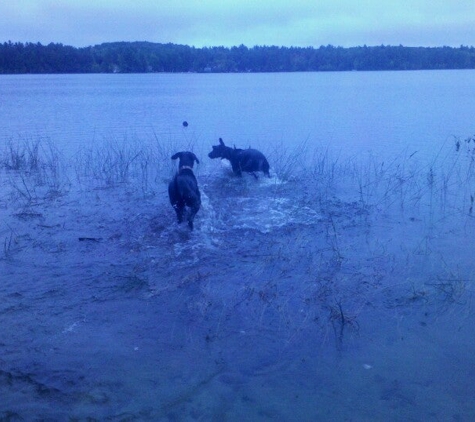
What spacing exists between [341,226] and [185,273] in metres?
3.26

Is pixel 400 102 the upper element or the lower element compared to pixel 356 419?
upper

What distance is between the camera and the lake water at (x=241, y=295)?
4496mm

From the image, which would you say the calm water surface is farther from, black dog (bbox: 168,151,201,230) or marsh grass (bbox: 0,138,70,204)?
black dog (bbox: 168,151,201,230)

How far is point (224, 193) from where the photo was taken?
11.6 m

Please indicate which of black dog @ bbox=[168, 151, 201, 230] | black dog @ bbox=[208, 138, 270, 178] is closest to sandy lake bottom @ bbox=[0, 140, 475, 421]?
black dog @ bbox=[168, 151, 201, 230]

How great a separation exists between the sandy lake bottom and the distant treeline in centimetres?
9313

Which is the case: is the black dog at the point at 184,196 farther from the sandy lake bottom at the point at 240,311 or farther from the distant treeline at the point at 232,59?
the distant treeline at the point at 232,59

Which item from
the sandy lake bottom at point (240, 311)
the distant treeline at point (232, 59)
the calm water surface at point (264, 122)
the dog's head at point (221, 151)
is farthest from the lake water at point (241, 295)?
the distant treeline at point (232, 59)

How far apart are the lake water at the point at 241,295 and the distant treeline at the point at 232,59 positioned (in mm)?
89239

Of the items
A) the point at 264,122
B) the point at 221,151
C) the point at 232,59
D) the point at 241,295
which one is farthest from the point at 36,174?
the point at 232,59

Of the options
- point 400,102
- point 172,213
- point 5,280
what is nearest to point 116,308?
point 5,280

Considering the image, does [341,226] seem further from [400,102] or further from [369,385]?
[400,102]

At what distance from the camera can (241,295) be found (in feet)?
20.7

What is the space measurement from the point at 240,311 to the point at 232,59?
327ft
